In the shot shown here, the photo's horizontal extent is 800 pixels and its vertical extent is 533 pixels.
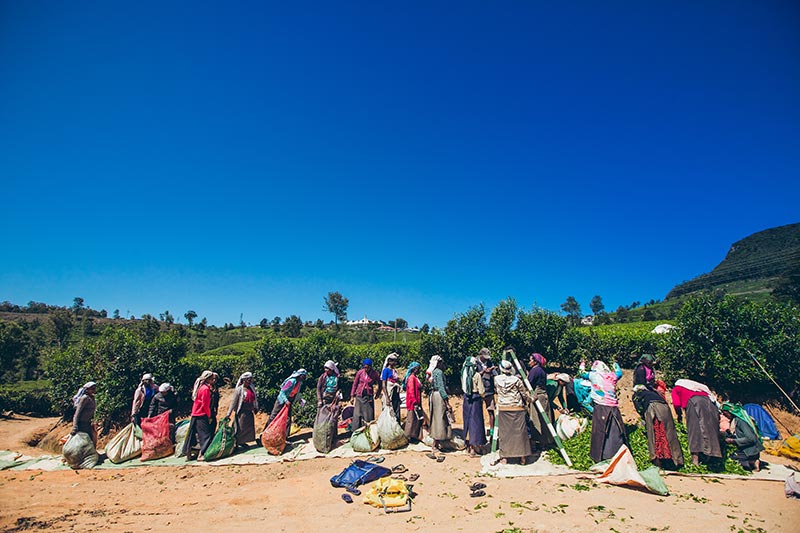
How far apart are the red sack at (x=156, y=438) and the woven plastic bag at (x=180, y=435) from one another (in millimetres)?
191

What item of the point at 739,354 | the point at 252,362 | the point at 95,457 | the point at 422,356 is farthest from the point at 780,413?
the point at 95,457

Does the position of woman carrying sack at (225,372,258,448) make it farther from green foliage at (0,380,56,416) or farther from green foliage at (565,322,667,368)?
green foliage at (0,380,56,416)

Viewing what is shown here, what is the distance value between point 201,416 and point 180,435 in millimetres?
836

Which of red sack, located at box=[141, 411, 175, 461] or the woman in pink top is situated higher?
the woman in pink top

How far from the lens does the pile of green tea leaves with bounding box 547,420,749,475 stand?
638cm

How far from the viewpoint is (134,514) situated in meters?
5.60

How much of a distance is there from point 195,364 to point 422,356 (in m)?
8.32

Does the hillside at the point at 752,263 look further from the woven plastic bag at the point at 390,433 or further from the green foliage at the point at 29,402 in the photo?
the green foliage at the point at 29,402

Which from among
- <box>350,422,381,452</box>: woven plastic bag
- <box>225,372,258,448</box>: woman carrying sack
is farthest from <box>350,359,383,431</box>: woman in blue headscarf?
<box>225,372,258,448</box>: woman carrying sack

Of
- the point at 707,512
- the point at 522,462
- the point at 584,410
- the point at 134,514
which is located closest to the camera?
the point at 707,512

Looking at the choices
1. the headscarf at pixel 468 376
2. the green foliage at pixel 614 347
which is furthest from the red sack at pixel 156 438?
the green foliage at pixel 614 347

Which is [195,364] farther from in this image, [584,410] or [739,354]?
[739,354]

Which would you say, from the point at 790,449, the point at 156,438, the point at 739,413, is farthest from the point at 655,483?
the point at 156,438

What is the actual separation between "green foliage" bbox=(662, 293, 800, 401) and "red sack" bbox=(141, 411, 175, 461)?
13.7 metres
